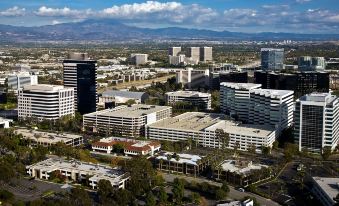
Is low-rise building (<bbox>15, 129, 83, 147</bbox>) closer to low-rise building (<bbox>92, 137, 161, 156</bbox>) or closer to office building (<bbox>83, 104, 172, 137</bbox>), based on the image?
low-rise building (<bbox>92, 137, 161, 156</bbox>)

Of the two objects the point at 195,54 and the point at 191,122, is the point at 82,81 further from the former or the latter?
the point at 195,54

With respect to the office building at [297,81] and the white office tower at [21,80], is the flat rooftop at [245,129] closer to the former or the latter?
the office building at [297,81]

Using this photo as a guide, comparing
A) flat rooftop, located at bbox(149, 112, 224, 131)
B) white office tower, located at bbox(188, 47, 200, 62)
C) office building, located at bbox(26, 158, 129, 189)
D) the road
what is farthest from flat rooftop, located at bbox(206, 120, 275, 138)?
white office tower, located at bbox(188, 47, 200, 62)

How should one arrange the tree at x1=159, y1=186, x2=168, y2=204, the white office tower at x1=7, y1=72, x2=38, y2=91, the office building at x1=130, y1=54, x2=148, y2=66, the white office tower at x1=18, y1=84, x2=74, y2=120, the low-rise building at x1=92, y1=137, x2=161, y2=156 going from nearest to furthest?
the tree at x1=159, y1=186, x2=168, y2=204
the low-rise building at x1=92, y1=137, x2=161, y2=156
the white office tower at x1=18, y1=84, x2=74, y2=120
the white office tower at x1=7, y1=72, x2=38, y2=91
the office building at x1=130, y1=54, x2=148, y2=66

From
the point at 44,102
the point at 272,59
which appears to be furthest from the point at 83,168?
the point at 272,59

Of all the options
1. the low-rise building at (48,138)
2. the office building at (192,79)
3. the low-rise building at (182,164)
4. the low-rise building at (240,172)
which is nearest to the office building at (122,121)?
the low-rise building at (48,138)

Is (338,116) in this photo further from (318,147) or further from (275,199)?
(275,199)
